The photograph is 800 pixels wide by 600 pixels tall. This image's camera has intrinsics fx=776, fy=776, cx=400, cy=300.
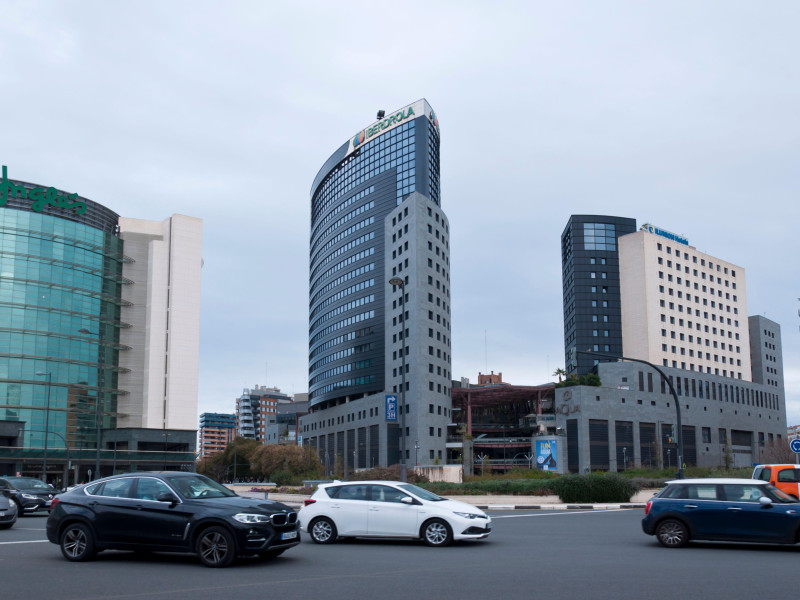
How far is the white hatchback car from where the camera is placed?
16375 mm

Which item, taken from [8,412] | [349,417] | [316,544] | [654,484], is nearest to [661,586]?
[316,544]

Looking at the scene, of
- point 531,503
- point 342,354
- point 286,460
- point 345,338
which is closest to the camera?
point 531,503

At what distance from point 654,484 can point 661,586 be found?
35.5 meters

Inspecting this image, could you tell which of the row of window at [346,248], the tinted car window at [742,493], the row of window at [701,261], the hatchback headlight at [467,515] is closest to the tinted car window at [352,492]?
the hatchback headlight at [467,515]

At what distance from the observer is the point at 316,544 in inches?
676

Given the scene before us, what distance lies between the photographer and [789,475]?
23641 mm

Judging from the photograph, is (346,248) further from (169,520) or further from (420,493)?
→ (169,520)

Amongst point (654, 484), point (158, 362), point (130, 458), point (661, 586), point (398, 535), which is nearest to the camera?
point (661, 586)

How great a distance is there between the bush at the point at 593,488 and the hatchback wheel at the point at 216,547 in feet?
70.9

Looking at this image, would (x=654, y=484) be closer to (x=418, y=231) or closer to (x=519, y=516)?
(x=519, y=516)

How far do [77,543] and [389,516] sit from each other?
245 inches

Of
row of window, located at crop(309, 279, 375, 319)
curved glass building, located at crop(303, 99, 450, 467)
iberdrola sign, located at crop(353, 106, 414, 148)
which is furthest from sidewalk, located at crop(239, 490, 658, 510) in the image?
iberdrola sign, located at crop(353, 106, 414, 148)

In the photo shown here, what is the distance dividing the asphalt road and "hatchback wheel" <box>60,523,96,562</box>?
9.9 inches

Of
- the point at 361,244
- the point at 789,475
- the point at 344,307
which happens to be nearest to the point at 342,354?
the point at 344,307
